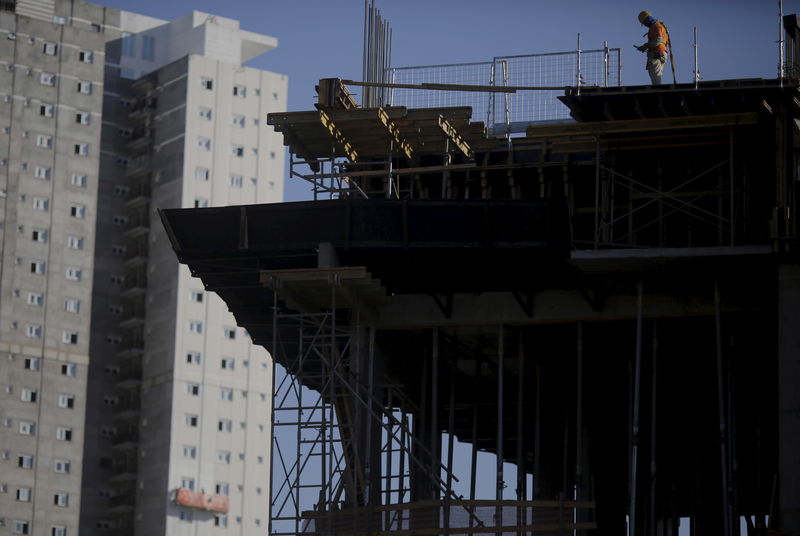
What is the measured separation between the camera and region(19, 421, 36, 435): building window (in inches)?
5039

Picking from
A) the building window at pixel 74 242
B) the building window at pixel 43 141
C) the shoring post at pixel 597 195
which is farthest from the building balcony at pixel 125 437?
the shoring post at pixel 597 195

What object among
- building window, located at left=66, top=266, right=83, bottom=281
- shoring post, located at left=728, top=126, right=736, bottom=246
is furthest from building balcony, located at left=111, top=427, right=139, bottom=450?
shoring post, located at left=728, top=126, right=736, bottom=246

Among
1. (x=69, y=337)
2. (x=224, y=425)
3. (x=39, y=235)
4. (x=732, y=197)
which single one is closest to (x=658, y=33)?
(x=732, y=197)

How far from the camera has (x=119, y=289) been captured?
139500mm

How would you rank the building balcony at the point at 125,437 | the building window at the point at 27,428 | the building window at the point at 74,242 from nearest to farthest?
the building window at the point at 27,428 < the building balcony at the point at 125,437 < the building window at the point at 74,242

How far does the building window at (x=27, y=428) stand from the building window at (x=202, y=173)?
1021 inches

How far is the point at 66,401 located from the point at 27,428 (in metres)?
4.47

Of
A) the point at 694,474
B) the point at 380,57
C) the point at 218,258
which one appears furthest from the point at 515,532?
the point at 694,474

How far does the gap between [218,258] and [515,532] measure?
40.5 feet

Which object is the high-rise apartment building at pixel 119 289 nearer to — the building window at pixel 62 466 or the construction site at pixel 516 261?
the building window at pixel 62 466

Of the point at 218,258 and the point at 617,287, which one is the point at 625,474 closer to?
the point at 617,287

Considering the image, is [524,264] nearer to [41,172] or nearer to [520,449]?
[520,449]

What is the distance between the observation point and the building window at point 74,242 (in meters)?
136

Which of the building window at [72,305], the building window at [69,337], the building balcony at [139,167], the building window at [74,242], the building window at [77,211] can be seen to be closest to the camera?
the building window at [69,337]
